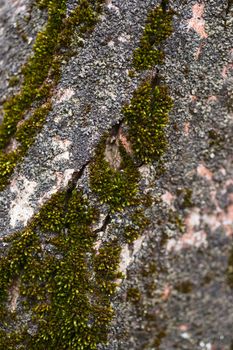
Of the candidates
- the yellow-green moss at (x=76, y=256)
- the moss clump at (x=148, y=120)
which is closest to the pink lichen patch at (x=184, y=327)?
the yellow-green moss at (x=76, y=256)

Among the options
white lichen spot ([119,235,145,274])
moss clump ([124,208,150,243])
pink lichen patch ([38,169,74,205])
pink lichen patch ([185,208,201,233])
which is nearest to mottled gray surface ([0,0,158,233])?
pink lichen patch ([38,169,74,205])

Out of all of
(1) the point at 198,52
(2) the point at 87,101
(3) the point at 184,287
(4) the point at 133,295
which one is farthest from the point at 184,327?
(1) the point at 198,52

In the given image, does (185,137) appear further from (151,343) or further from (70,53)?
(151,343)

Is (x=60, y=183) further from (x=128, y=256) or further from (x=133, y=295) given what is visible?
(x=133, y=295)

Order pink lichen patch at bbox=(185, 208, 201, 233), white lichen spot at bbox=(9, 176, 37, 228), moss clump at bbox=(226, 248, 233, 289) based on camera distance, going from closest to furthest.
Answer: moss clump at bbox=(226, 248, 233, 289), pink lichen patch at bbox=(185, 208, 201, 233), white lichen spot at bbox=(9, 176, 37, 228)

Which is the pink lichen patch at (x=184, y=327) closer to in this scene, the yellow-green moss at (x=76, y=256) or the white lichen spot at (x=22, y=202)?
the yellow-green moss at (x=76, y=256)

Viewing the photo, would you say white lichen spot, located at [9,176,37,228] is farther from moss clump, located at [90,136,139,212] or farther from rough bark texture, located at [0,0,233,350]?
moss clump, located at [90,136,139,212]

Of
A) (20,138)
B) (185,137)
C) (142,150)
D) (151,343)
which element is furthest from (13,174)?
(151,343)
